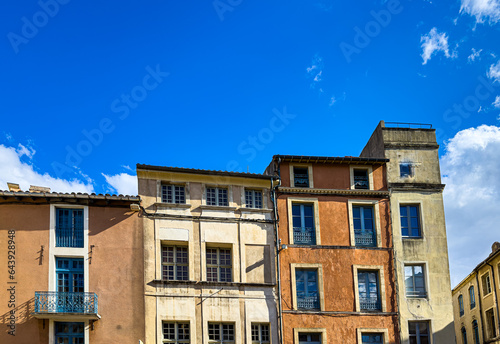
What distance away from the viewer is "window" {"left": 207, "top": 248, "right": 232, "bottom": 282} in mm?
30953

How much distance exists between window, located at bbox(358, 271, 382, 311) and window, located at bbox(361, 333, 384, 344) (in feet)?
3.53

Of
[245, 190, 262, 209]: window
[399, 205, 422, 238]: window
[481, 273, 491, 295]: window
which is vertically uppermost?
[245, 190, 262, 209]: window

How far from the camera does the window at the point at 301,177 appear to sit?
33250 millimetres

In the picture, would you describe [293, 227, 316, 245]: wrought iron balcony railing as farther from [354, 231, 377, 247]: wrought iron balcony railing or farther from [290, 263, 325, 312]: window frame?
[354, 231, 377, 247]: wrought iron balcony railing

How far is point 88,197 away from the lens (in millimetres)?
29422

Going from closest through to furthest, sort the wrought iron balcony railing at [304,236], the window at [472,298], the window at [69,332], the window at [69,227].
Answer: the window at [69,332] < the window at [69,227] < the wrought iron balcony railing at [304,236] < the window at [472,298]

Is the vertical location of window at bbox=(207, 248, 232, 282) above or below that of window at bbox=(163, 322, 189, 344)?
above

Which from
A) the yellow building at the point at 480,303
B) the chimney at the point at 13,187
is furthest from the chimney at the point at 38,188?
the yellow building at the point at 480,303

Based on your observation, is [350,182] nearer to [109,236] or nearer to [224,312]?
[224,312]

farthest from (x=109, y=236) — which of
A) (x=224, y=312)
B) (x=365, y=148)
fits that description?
(x=365, y=148)

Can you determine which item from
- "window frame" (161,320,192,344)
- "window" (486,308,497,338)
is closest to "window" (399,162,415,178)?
"window" (486,308,497,338)

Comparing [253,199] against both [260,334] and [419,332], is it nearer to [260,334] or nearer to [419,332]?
[260,334]

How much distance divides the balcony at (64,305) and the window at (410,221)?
1429 cm

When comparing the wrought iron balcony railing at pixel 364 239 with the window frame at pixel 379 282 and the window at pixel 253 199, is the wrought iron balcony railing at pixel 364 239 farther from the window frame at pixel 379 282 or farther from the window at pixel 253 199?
the window at pixel 253 199
